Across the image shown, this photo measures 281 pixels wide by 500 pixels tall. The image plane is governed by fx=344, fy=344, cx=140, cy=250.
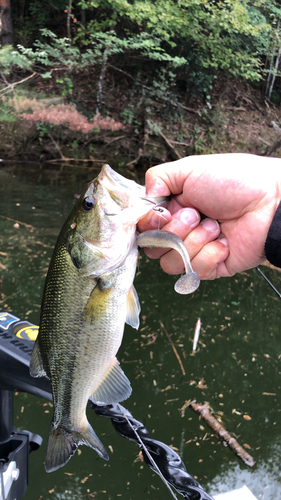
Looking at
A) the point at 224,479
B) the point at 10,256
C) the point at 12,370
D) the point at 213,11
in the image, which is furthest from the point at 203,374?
the point at 213,11

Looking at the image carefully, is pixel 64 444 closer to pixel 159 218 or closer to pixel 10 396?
pixel 10 396

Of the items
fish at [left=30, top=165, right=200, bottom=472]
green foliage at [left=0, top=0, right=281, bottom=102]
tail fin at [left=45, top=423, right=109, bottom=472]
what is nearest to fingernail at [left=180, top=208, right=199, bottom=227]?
fish at [left=30, top=165, right=200, bottom=472]

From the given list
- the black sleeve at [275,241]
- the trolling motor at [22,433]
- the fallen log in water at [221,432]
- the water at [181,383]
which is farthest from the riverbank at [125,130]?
the trolling motor at [22,433]

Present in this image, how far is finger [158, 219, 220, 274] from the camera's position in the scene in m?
1.59

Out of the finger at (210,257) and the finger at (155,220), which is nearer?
the finger at (155,220)

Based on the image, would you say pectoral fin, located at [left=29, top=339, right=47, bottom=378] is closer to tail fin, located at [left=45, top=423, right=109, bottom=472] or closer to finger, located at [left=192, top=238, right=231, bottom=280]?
tail fin, located at [left=45, top=423, right=109, bottom=472]

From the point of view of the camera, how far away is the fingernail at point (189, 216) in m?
1.57

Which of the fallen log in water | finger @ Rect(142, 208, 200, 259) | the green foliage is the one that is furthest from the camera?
the green foliage

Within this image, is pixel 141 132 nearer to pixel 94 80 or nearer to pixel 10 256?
pixel 94 80

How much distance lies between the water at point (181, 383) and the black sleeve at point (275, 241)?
2001mm

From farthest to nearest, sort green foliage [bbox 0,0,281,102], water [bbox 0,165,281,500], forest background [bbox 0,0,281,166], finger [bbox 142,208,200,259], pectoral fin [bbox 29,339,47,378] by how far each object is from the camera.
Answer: forest background [bbox 0,0,281,166] → green foliage [bbox 0,0,281,102] → water [bbox 0,165,281,500] → finger [bbox 142,208,200,259] → pectoral fin [bbox 29,339,47,378]

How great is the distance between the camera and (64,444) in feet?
4.60

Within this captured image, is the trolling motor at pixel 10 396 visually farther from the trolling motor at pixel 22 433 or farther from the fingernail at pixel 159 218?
the fingernail at pixel 159 218

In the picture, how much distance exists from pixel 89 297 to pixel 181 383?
2354mm
